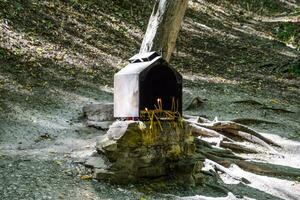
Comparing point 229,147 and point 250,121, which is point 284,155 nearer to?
point 229,147

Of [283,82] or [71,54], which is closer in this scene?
[71,54]

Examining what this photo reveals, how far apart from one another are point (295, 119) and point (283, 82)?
476 centimetres

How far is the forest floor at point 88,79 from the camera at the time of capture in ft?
21.2

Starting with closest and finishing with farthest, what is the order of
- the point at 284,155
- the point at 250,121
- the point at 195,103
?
the point at 284,155
the point at 250,121
the point at 195,103

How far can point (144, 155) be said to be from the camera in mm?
6328

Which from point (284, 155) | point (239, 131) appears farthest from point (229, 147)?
point (284, 155)

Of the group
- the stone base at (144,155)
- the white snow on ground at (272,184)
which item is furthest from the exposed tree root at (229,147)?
the stone base at (144,155)

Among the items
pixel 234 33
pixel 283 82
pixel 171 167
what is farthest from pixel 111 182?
pixel 234 33

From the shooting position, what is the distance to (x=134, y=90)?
6.39 m

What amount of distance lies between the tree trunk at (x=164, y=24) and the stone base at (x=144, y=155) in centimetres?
216

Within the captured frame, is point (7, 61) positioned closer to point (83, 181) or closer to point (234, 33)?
point (83, 181)

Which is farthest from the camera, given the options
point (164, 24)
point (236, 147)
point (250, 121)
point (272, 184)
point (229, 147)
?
point (250, 121)

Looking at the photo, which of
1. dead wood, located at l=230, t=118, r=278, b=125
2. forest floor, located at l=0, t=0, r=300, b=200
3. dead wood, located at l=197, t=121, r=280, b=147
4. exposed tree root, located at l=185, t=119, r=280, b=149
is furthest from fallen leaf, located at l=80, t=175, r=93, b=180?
dead wood, located at l=230, t=118, r=278, b=125

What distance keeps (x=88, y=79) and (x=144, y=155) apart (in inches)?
269
